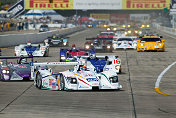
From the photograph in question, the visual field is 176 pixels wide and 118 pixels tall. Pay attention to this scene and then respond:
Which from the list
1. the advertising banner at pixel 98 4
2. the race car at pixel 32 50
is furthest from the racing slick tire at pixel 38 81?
the advertising banner at pixel 98 4

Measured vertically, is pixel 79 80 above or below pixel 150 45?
below

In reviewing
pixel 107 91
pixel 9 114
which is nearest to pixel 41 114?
pixel 9 114

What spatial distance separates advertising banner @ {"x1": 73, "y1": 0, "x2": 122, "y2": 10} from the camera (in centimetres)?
10812

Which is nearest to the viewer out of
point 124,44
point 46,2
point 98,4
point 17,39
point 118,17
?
point 124,44

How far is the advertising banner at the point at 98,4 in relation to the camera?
108125mm

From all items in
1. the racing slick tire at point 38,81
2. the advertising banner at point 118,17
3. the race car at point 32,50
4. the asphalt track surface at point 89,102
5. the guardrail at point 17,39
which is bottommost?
the asphalt track surface at point 89,102

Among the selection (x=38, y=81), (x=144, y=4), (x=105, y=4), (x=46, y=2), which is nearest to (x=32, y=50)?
(x=38, y=81)

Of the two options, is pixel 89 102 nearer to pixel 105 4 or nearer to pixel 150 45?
pixel 150 45

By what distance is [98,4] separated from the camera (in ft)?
359

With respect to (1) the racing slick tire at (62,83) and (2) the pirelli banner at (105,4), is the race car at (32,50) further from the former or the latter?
(2) the pirelli banner at (105,4)

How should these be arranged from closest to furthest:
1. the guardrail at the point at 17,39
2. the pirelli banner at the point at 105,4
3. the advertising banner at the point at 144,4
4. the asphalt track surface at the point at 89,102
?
1. the asphalt track surface at the point at 89,102
2. the guardrail at the point at 17,39
3. the advertising banner at the point at 144,4
4. the pirelli banner at the point at 105,4

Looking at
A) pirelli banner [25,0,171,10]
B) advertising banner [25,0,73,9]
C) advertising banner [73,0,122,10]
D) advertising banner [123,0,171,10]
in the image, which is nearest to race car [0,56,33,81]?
pirelli banner [25,0,171,10]

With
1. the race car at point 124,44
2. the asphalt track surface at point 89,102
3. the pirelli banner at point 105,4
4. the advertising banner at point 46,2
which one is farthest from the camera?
the advertising banner at point 46,2

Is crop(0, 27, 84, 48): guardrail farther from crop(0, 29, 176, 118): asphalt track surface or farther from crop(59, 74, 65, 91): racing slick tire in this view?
crop(59, 74, 65, 91): racing slick tire
